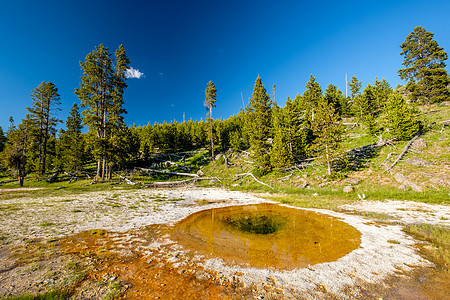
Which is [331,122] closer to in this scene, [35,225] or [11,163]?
[35,225]

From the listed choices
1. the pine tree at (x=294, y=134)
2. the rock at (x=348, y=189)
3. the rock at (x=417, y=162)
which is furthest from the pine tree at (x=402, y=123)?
the rock at (x=348, y=189)

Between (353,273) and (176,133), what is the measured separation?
5933 centimetres

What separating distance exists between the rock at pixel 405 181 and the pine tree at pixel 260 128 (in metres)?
15.4

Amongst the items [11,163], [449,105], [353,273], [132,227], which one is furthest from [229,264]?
[449,105]

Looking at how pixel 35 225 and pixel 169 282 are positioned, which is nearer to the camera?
pixel 169 282

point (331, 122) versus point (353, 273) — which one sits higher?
point (331, 122)

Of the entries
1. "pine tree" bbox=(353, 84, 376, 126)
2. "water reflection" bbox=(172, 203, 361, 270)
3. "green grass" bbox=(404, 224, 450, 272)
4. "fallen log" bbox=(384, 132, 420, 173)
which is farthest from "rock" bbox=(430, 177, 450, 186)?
"pine tree" bbox=(353, 84, 376, 126)

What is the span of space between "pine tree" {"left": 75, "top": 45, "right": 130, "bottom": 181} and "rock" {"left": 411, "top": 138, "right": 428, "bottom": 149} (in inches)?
1652

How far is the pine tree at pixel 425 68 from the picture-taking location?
32000mm

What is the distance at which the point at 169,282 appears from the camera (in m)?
4.22

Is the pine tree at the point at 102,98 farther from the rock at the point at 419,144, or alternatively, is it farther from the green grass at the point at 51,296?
the rock at the point at 419,144

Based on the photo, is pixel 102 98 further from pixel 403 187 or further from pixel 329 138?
pixel 403 187

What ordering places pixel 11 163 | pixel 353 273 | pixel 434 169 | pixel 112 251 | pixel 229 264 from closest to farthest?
1. pixel 353 273
2. pixel 229 264
3. pixel 112 251
4. pixel 434 169
5. pixel 11 163

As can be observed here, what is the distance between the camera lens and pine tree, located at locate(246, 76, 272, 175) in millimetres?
28609
